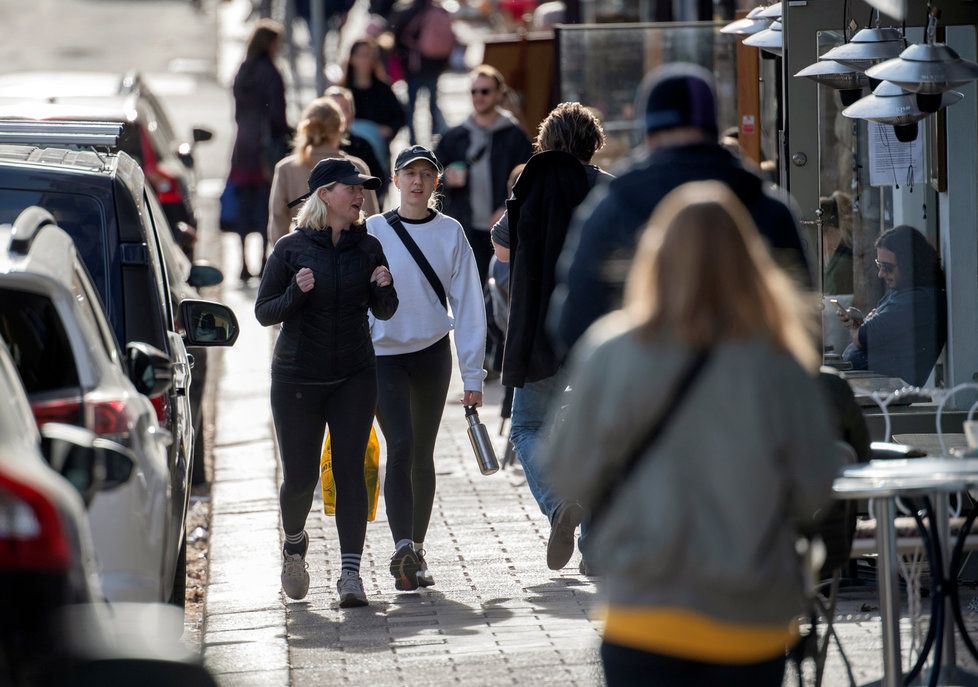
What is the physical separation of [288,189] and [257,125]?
540cm

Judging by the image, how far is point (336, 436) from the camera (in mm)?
7316

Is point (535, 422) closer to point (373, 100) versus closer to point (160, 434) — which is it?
point (160, 434)

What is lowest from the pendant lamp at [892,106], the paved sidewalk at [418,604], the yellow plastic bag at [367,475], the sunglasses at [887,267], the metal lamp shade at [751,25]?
the paved sidewalk at [418,604]

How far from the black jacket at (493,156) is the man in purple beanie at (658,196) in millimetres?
7489

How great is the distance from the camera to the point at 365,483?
7465 mm

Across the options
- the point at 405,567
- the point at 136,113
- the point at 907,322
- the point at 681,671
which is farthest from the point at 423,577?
the point at 136,113

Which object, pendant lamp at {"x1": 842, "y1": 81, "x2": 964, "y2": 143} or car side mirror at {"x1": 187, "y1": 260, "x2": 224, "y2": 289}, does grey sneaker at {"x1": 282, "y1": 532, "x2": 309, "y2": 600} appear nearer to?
car side mirror at {"x1": 187, "y1": 260, "x2": 224, "y2": 289}

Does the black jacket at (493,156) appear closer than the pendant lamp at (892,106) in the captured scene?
No

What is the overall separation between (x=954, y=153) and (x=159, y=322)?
139 inches

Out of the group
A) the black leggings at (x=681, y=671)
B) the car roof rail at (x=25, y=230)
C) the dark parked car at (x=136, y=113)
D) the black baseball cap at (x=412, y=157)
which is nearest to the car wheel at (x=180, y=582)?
the black baseball cap at (x=412, y=157)

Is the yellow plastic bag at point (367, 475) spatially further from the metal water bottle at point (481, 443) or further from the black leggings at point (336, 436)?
the metal water bottle at point (481, 443)

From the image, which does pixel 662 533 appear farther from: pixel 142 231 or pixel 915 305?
pixel 915 305

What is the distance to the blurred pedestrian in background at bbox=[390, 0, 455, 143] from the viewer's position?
20.9 metres

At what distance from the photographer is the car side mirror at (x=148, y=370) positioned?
5922 mm
